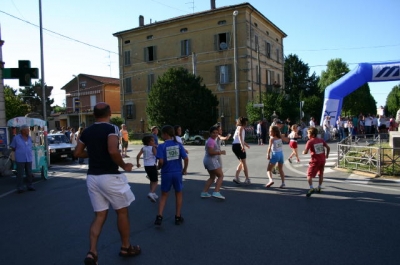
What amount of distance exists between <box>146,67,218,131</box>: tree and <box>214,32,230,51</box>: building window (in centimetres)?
719

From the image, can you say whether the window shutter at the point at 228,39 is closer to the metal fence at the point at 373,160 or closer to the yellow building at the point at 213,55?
the yellow building at the point at 213,55

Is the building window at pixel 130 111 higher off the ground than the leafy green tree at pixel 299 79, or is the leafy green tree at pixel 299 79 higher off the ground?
the leafy green tree at pixel 299 79

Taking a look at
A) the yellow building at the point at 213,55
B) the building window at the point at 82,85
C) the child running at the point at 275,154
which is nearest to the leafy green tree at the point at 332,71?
the yellow building at the point at 213,55

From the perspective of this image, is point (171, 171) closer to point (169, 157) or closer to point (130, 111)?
point (169, 157)

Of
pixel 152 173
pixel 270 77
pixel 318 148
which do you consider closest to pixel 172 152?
pixel 152 173

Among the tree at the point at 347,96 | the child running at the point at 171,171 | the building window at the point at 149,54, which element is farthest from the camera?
the tree at the point at 347,96

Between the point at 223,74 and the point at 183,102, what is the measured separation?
27.6ft

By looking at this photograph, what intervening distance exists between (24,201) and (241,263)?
6.27 meters

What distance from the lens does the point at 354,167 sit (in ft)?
36.6

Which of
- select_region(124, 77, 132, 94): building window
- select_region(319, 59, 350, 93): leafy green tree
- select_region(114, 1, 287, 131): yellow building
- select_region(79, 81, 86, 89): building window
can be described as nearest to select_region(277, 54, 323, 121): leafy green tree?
select_region(319, 59, 350, 93): leafy green tree

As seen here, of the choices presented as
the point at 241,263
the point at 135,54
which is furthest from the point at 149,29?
the point at 241,263

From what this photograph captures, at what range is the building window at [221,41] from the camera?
3541cm

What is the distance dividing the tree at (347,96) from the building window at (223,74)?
3046 cm

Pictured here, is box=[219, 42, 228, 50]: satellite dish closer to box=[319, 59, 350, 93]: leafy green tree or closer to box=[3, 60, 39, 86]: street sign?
box=[3, 60, 39, 86]: street sign
